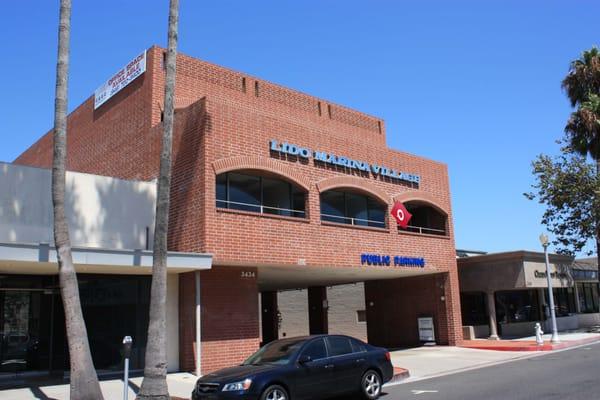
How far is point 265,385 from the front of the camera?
34.1 feet

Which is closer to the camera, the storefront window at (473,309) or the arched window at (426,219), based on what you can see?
the arched window at (426,219)

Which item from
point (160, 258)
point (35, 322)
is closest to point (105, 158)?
point (35, 322)

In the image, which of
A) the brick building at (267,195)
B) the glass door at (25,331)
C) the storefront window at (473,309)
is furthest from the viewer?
the storefront window at (473,309)

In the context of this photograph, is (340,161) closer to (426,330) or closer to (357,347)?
Answer: (426,330)

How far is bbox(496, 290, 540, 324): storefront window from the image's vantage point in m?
31.3

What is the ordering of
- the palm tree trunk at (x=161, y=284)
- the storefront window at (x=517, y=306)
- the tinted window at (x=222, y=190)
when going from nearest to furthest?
the palm tree trunk at (x=161, y=284) → the tinted window at (x=222, y=190) → the storefront window at (x=517, y=306)

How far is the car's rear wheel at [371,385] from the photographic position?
39.5 ft

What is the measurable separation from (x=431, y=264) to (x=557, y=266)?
9.55 meters

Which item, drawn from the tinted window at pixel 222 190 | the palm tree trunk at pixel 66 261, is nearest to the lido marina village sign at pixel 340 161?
the tinted window at pixel 222 190

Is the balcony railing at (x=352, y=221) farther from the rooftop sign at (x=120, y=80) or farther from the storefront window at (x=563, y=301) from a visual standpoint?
the storefront window at (x=563, y=301)

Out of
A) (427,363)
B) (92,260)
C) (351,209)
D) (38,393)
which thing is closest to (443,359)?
(427,363)

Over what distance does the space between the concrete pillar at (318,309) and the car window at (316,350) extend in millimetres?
19339

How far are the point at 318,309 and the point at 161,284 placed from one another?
20.3 meters

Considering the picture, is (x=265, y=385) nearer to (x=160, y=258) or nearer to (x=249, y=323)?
(x=160, y=258)
